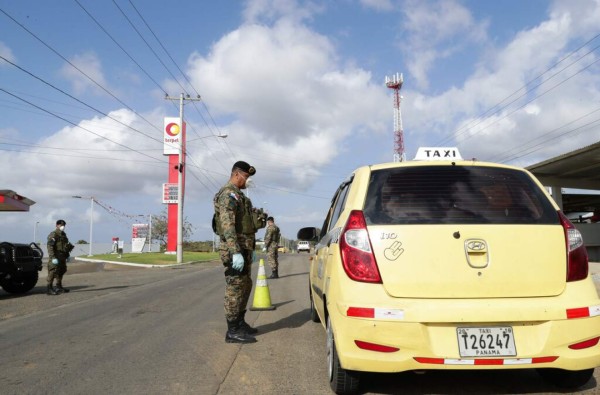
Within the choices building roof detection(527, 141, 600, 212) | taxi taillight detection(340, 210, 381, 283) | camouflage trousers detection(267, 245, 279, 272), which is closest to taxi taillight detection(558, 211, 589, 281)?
taxi taillight detection(340, 210, 381, 283)

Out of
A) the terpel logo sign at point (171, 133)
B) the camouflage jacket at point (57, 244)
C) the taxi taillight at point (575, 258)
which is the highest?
the terpel logo sign at point (171, 133)

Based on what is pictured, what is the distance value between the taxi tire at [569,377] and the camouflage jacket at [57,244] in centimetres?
1052

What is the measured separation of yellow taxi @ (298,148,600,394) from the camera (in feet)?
9.40

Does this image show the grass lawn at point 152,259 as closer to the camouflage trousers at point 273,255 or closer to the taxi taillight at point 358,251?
the camouflage trousers at point 273,255

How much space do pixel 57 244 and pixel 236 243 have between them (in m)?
7.88

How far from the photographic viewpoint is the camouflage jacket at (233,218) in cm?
499

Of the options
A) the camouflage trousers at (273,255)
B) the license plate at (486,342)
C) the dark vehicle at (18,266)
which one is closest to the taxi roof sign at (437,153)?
the license plate at (486,342)

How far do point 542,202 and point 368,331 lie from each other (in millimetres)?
1541

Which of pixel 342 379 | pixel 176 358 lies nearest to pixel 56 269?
pixel 176 358

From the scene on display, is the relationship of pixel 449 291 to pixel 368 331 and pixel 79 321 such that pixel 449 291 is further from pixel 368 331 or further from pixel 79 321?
pixel 79 321

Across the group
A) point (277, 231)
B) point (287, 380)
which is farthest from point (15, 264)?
point (287, 380)

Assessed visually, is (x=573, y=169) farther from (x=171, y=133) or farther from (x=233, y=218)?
(x=171, y=133)

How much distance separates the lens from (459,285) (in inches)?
116

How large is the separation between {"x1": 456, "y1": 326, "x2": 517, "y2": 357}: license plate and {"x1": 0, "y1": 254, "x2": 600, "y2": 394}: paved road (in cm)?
73
